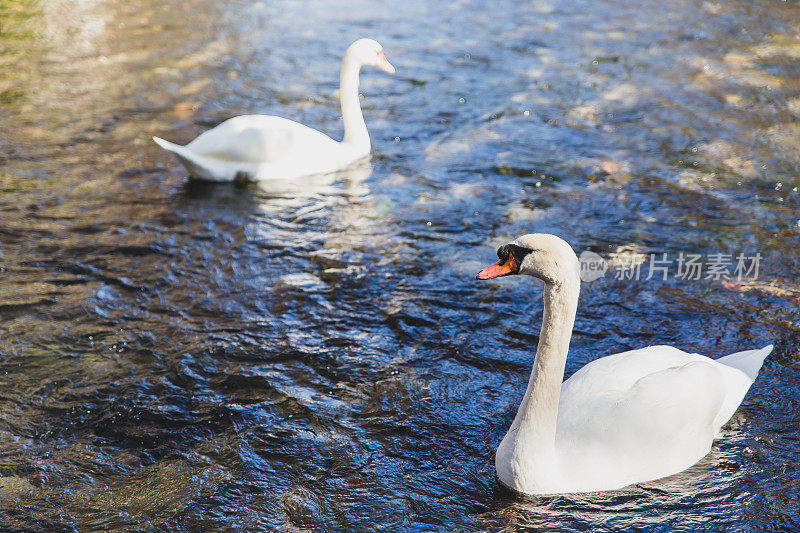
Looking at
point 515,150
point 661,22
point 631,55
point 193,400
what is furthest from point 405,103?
point 193,400

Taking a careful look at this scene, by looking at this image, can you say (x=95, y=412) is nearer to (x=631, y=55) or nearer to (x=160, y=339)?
(x=160, y=339)

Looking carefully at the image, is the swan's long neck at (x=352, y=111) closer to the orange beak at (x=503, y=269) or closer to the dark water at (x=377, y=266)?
the dark water at (x=377, y=266)

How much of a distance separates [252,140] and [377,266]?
2.64 metres

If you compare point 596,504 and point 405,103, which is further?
point 405,103

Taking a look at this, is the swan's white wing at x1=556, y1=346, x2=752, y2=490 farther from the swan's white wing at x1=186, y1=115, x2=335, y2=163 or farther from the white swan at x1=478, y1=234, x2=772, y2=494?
the swan's white wing at x1=186, y1=115, x2=335, y2=163

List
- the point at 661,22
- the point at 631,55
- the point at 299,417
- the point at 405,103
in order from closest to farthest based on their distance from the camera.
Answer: the point at 299,417 → the point at 405,103 → the point at 631,55 → the point at 661,22

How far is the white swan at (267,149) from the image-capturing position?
888 centimetres

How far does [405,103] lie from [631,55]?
365 cm

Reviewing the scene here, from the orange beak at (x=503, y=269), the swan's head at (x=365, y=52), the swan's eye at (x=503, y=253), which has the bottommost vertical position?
the orange beak at (x=503, y=269)

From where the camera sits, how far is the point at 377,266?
23.7 ft

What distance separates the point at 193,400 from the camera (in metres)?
5.39

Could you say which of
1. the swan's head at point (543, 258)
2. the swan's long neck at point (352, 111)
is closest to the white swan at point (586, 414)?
the swan's head at point (543, 258)

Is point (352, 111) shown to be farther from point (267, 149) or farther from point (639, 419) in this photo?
point (639, 419)

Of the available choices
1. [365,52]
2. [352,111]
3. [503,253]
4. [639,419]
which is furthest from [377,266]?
[365,52]
